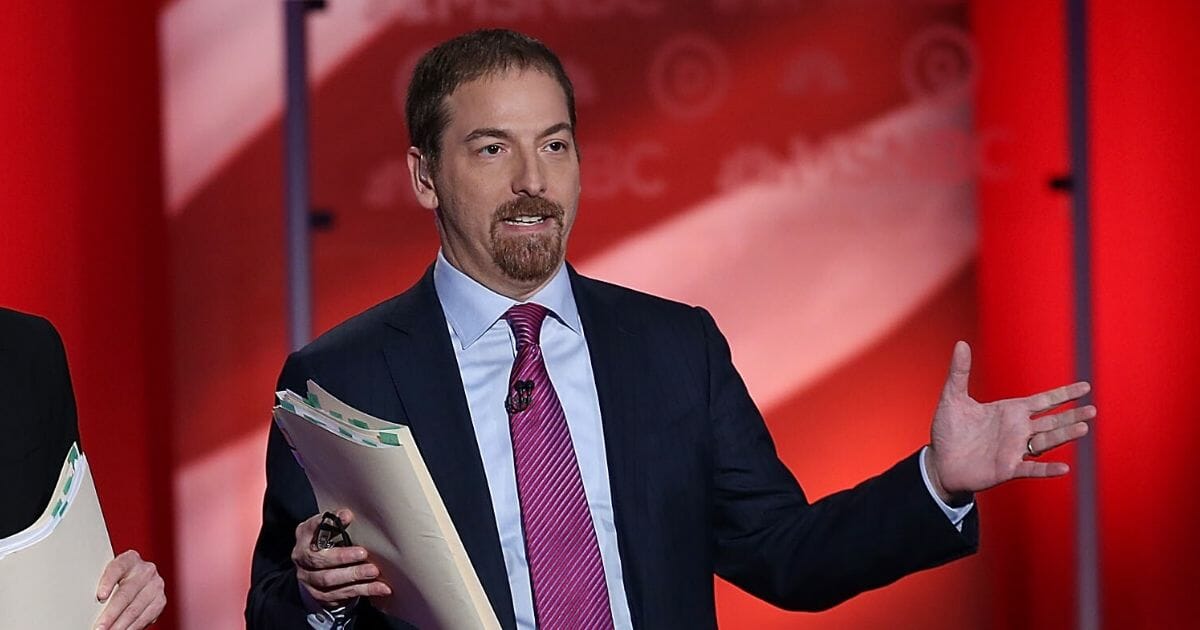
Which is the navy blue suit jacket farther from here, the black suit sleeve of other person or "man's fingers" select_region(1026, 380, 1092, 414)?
the black suit sleeve of other person

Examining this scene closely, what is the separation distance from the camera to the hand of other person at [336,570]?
1.82m

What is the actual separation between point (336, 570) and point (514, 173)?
616mm

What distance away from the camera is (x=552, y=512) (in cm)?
202

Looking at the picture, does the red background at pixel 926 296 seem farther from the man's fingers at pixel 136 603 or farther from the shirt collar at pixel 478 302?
the man's fingers at pixel 136 603

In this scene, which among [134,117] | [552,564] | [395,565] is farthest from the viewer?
[134,117]

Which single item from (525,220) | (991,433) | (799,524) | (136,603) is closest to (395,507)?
(136,603)

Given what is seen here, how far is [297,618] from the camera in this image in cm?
201

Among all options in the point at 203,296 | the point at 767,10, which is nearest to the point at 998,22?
the point at 767,10

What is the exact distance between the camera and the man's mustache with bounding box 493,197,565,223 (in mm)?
2111

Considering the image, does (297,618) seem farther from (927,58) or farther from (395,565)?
(927,58)

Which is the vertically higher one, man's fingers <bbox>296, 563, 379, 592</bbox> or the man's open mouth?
the man's open mouth

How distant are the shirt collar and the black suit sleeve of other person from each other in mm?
543

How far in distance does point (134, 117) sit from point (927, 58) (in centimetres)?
215

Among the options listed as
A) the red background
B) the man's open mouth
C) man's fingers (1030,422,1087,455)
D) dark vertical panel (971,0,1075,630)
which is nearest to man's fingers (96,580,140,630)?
the man's open mouth
